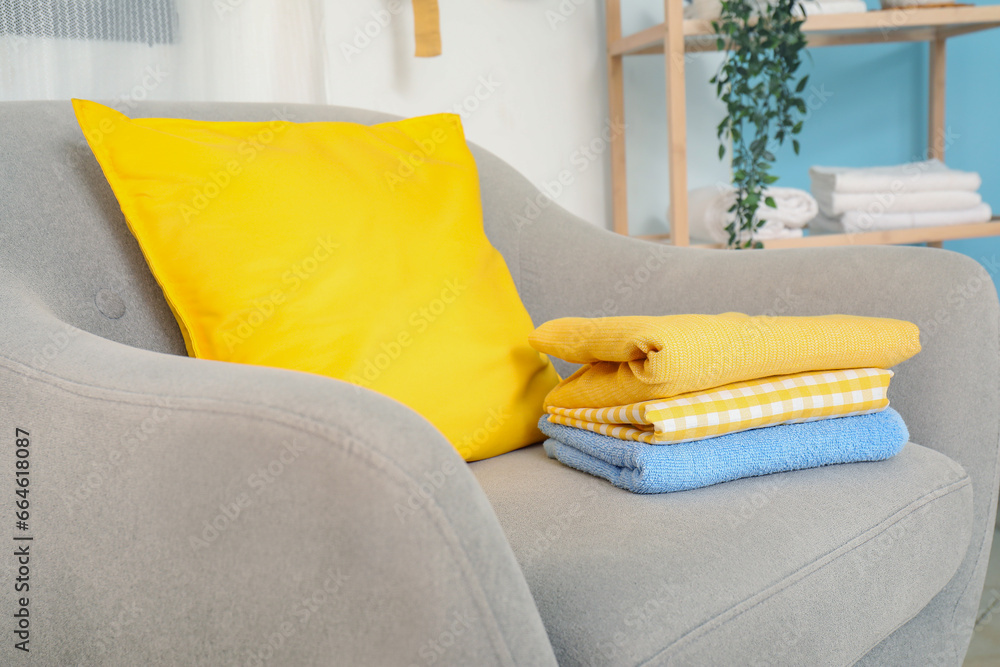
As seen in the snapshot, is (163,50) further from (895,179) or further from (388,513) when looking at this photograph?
(895,179)

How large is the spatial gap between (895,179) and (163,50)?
5.08 feet

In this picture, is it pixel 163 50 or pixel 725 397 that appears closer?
pixel 725 397

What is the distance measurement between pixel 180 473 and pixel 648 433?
380mm

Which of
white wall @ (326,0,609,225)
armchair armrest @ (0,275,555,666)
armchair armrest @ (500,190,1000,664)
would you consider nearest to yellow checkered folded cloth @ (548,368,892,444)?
armchair armrest @ (500,190,1000,664)

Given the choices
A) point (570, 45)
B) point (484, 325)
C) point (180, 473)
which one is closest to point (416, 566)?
point (180, 473)

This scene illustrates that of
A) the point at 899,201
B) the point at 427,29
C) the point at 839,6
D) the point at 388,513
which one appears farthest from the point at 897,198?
the point at 388,513

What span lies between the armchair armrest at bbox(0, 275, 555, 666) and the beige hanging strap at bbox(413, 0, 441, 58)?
1.21 m

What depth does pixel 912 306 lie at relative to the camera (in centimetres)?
85

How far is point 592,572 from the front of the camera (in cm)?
54

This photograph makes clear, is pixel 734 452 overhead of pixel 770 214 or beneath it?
beneath

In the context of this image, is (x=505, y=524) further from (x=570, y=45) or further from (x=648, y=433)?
(x=570, y=45)

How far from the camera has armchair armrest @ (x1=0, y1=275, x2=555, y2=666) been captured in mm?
408

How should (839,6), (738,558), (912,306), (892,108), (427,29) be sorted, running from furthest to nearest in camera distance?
(892,108) < (839,6) < (427,29) < (912,306) < (738,558)

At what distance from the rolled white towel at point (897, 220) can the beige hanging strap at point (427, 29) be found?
99 centimetres
